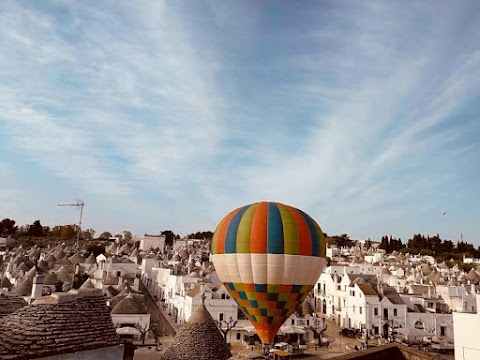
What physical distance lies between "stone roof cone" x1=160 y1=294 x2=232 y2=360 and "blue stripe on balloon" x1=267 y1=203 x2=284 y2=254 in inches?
261

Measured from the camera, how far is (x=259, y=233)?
24094 mm

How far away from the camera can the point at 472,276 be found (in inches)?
2808

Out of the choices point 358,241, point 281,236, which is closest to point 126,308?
point 281,236

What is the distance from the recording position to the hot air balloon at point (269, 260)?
23.6 meters

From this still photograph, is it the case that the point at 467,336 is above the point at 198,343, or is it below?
above

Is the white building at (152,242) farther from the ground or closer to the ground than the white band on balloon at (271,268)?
farther from the ground

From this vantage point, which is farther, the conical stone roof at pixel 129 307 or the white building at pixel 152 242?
the white building at pixel 152 242

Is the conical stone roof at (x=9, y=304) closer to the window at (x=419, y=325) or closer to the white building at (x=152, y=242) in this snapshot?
the window at (x=419, y=325)

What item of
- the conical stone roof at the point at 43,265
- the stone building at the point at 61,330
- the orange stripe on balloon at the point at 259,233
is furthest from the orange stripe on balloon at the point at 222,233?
the conical stone roof at the point at 43,265

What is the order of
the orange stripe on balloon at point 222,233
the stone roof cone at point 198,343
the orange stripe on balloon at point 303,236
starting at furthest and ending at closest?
the orange stripe on balloon at point 222,233 → the orange stripe on balloon at point 303,236 → the stone roof cone at point 198,343

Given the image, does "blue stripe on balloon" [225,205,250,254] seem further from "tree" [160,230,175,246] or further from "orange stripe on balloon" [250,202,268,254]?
"tree" [160,230,175,246]

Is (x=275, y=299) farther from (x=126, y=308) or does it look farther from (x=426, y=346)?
(x=426, y=346)

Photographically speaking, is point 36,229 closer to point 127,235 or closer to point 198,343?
point 127,235

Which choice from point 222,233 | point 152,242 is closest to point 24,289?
point 222,233
